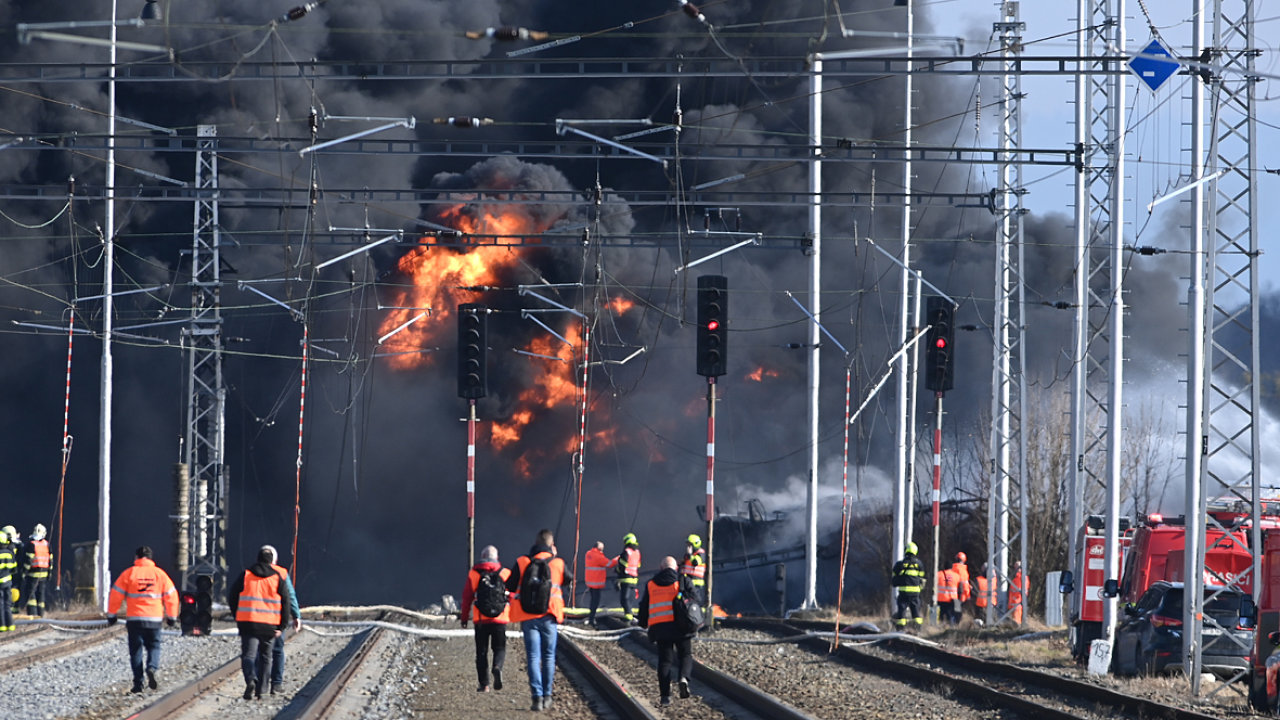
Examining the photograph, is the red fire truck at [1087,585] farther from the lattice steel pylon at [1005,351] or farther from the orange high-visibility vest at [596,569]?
the orange high-visibility vest at [596,569]

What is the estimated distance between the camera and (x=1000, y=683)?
21.0 meters

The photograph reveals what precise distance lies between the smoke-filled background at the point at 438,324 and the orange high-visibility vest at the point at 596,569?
2043 cm

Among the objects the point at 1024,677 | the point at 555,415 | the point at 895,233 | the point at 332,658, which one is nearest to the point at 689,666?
the point at 1024,677

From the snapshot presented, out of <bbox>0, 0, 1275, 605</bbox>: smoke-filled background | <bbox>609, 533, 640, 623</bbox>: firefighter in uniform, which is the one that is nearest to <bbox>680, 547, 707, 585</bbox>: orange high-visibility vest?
<bbox>609, 533, 640, 623</bbox>: firefighter in uniform

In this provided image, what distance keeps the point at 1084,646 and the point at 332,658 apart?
12.5m

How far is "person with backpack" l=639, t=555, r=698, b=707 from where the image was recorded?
1716 cm

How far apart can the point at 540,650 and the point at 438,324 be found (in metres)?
40.6

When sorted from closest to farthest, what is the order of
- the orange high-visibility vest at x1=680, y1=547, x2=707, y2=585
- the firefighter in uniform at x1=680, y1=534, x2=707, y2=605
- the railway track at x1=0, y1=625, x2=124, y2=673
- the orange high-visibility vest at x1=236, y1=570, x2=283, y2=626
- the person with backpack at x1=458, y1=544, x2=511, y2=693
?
the orange high-visibility vest at x1=236, y1=570, x2=283, y2=626, the person with backpack at x1=458, y1=544, x2=511, y2=693, the railway track at x1=0, y1=625, x2=124, y2=673, the orange high-visibility vest at x1=680, y1=547, x2=707, y2=585, the firefighter in uniform at x1=680, y1=534, x2=707, y2=605

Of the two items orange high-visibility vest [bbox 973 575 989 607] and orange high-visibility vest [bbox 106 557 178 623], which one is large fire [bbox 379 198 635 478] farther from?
orange high-visibility vest [bbox 106 557 178 623]

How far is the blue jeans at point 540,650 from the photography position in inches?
637

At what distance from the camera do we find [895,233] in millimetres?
63719

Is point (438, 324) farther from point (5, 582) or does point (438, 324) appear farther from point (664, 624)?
point (664, 624)

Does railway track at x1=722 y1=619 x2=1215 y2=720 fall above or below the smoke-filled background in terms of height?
below

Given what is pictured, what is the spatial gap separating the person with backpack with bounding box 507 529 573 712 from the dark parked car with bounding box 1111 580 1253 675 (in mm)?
9528
